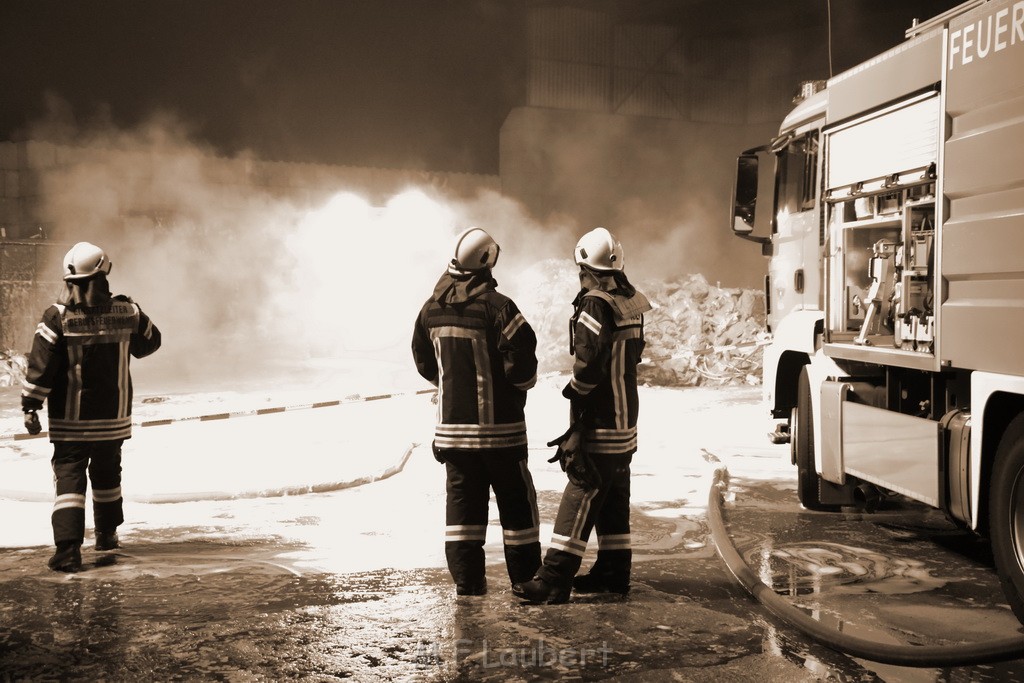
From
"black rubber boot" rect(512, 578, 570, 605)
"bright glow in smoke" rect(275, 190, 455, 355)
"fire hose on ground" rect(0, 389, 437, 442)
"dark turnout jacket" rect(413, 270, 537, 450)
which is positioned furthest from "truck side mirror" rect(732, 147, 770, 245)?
"bright glow in smoke" rect(275, 190, 455, 355)

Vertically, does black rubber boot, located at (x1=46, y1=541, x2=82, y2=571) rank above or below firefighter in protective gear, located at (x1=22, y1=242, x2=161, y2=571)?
below

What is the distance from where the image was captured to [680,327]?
18156mm

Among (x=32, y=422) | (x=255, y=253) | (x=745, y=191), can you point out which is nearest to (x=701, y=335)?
(x=255, y=253)

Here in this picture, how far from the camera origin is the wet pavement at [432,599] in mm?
3879

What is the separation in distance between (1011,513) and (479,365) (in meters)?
2.49

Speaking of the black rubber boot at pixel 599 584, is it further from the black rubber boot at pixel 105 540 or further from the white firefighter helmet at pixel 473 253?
the black rubber boot at pixel 105 540

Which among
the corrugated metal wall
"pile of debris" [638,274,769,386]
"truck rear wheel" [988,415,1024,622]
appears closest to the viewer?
"truck rear wheel" [988,415,1024,622]

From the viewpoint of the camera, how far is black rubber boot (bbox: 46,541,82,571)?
5301mm

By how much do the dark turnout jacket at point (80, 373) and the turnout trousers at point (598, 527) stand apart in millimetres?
2665

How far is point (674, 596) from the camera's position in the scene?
4820 mm

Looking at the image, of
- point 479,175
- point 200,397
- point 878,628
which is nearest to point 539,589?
point 878,628

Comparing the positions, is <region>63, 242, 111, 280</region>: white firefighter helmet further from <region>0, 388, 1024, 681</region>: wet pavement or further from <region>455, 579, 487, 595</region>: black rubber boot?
<region>455, 579, 487, 595</region>: black rubber boot

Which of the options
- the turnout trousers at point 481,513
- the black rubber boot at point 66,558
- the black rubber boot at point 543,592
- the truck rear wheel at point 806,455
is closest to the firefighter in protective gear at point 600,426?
the black rubber boot at point 543,592

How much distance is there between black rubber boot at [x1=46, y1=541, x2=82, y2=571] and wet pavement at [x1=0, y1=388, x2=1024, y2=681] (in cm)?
9
